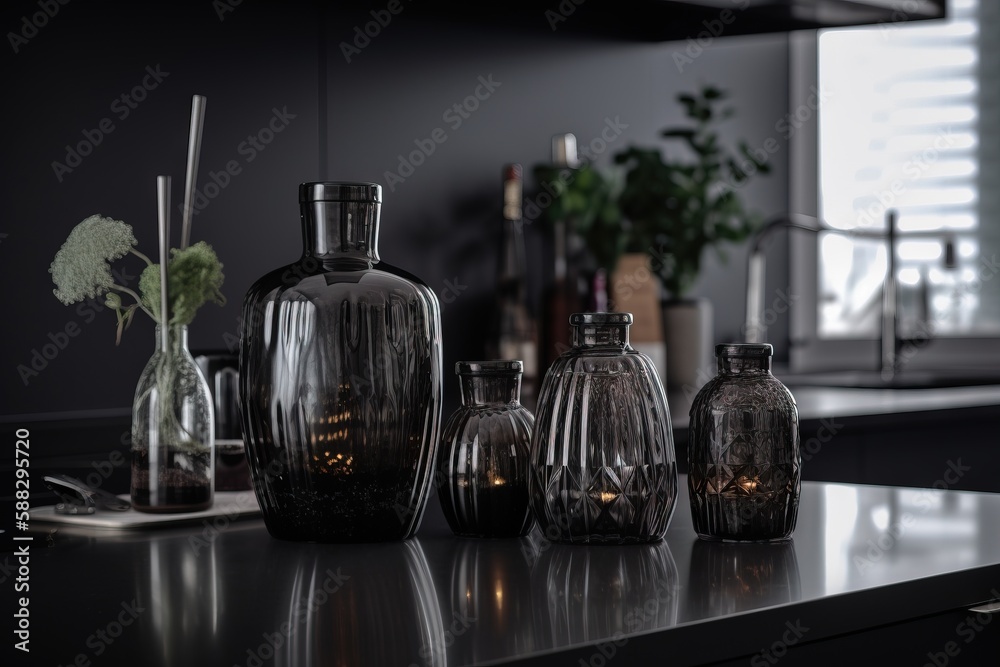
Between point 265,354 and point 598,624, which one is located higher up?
point 265,354

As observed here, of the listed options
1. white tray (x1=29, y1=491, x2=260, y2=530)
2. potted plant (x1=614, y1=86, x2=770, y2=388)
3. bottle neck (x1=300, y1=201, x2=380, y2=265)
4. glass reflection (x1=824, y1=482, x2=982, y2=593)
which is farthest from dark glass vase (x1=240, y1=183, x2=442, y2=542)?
potted plant (x1=614, y1=86, x2=770, y2=388)

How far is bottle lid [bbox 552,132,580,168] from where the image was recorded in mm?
2320

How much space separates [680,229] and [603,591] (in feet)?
5.76

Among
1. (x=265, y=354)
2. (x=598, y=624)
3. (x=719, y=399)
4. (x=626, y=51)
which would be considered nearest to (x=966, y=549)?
(x=719, y=399)

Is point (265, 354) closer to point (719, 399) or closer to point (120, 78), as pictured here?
point (719, 399)

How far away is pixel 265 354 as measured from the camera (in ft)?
2.78

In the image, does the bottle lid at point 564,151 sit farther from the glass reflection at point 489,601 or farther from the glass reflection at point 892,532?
the glass reflection at point 489,601

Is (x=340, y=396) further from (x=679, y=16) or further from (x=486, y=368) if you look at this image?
(x=679, y=16)

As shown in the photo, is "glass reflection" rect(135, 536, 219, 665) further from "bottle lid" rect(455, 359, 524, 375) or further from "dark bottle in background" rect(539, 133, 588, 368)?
"dark bottle in background" rect(539, 133, 588, 368)

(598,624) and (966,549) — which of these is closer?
(598,624)

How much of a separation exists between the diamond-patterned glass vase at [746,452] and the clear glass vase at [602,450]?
0.03m

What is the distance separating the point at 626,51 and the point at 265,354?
186cm

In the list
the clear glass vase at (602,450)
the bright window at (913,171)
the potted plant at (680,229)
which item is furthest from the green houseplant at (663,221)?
the clear glass vase at (602,450)

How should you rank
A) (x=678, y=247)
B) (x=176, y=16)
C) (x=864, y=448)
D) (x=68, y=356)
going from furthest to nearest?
(x=678, y=247) < (x=864, y=448) < (x=176, y=16) < (x=68, y=356)
